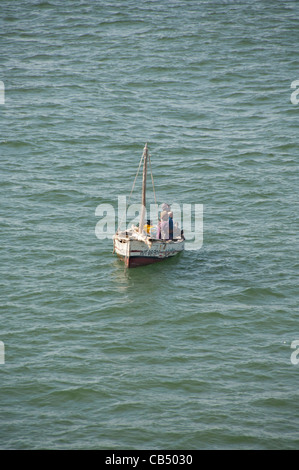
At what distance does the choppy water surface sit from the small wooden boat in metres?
0.61

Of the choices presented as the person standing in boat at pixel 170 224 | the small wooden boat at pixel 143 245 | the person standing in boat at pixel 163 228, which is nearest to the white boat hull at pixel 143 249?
the small wooden boat at pixel 143 245

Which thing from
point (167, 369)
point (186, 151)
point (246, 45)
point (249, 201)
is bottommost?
point (167, 369)

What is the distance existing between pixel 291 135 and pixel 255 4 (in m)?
34.1

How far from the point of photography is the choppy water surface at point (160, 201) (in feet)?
90.8

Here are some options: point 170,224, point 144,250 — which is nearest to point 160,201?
point 170,224

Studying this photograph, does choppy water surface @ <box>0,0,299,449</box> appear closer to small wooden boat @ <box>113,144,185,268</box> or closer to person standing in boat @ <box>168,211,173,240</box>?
small wooden boat @ <box>113,144,185,268</box>

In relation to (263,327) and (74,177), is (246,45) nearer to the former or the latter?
(74,177)

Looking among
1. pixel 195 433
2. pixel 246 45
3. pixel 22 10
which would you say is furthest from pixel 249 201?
pixel 22 10

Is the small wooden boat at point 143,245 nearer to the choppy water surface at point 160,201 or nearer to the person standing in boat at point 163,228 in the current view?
the person standing in boat at point 163,228

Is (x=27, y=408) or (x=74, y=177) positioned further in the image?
(x=74, y=177)

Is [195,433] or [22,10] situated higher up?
[22,10]

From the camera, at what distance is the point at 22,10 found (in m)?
87.9

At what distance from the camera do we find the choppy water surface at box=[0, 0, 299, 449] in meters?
27.7
